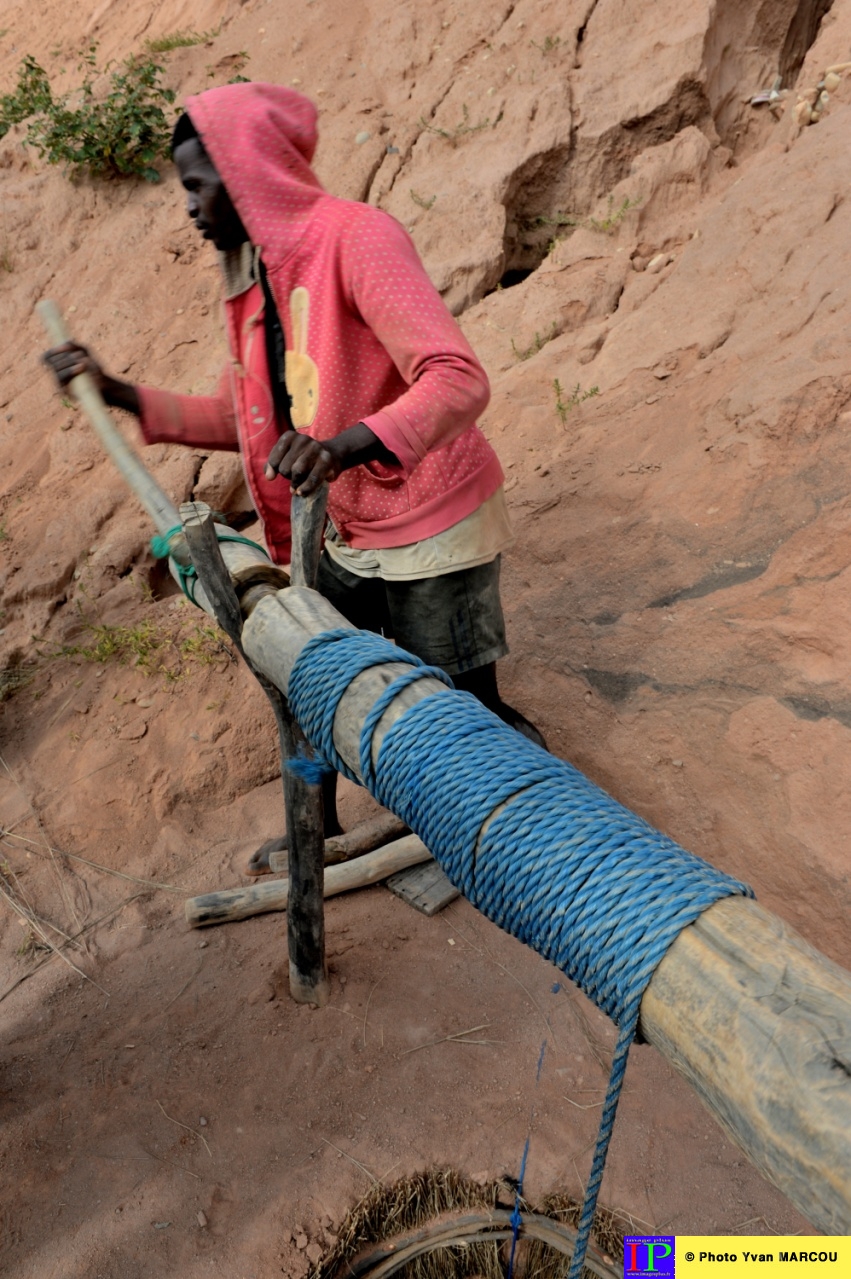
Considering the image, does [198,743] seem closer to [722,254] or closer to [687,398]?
[687,398]

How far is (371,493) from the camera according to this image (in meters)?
2.10

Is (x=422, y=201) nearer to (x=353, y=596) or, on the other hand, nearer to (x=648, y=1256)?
(x=353, y=596)

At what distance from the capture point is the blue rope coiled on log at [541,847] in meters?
0.95

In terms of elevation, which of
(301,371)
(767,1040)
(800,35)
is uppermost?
(800,35)

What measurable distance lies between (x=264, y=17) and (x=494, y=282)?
11.2 feet

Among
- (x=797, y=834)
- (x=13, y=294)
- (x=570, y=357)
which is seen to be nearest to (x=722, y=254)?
(x=570, y=357)

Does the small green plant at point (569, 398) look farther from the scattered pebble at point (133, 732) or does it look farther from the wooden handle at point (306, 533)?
the wooden handle at point (306, 533)

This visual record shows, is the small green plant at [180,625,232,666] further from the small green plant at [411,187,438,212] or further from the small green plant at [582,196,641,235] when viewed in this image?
the small green plant at [582,196,641,235]

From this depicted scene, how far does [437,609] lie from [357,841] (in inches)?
40.3

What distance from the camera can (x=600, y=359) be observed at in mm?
4207

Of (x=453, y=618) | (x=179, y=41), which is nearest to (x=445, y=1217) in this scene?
(x=453, y=618)

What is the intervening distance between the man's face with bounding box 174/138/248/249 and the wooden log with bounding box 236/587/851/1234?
1744 mm

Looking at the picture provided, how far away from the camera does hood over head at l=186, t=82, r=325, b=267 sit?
181cm

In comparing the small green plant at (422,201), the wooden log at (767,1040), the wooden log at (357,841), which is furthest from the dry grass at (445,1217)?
the small green plant at (422,201)
